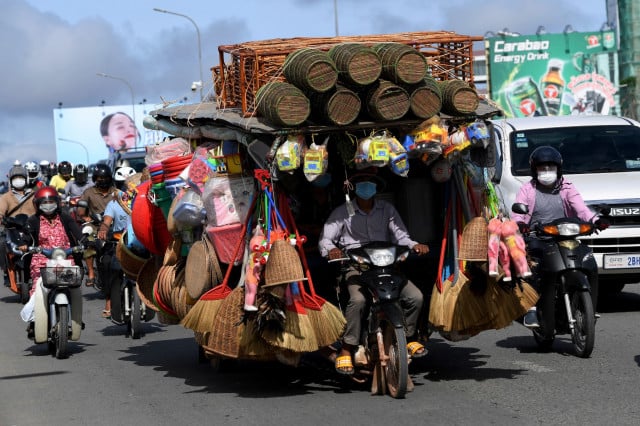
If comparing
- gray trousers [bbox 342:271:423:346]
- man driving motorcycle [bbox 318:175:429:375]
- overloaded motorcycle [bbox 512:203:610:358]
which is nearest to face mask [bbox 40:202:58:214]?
man driving motorcycle [bbox 318:175:429:375]

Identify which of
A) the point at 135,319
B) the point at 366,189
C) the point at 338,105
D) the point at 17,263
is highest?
the point at 338,105

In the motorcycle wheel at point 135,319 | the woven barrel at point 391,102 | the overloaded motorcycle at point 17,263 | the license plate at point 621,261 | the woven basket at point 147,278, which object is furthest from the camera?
the motorcycle wheel at point 135,319

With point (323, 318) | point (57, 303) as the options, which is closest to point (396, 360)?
point (323, 318)

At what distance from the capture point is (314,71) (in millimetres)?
8570

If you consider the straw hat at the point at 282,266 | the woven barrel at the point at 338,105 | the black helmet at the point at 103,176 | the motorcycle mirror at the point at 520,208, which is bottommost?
the straw hat at the point at 282,266

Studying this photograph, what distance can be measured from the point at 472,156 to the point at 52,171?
89.7ft

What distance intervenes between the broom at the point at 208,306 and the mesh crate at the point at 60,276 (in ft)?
10.6

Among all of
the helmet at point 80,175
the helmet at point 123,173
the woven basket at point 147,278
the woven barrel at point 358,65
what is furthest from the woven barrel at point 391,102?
the helmet at point 80,175

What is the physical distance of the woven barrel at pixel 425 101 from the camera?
8.83m

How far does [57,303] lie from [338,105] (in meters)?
4.74

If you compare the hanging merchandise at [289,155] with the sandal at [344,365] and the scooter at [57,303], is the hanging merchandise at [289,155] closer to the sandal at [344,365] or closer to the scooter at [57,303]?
the sandal at [344,365]

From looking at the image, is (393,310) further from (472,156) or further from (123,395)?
(123,395)

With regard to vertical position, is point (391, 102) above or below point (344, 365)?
above

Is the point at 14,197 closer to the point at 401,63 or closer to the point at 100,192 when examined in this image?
the point at 100,192
